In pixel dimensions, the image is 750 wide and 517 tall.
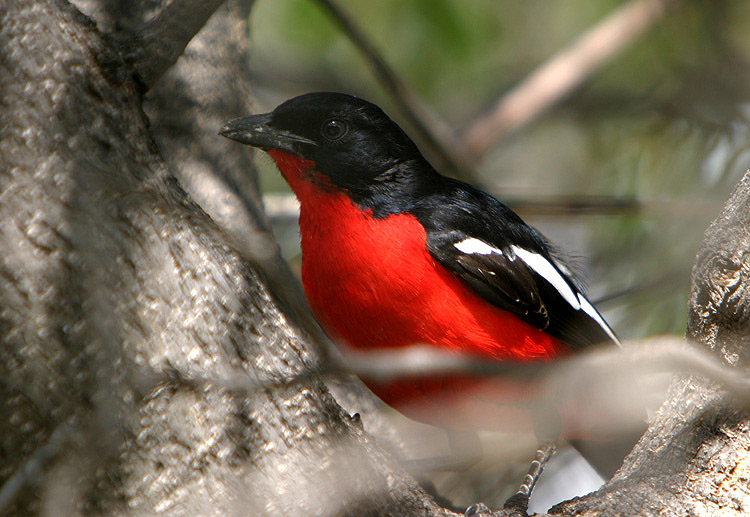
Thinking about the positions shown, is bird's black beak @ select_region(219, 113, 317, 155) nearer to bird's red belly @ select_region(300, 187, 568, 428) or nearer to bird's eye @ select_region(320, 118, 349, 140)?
bird's eye @ select_region(320, 118, 349, 140)

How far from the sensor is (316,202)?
126 inches

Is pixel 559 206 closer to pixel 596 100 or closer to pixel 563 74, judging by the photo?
pixel 563 74

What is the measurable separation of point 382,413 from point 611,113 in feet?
10.2

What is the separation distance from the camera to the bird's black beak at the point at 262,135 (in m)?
3.11

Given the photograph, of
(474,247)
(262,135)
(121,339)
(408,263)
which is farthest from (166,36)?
(474,247)

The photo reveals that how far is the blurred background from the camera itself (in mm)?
4441

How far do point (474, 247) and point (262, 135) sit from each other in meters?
0.93

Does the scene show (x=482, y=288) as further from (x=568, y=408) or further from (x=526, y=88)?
(x=526, y=88)

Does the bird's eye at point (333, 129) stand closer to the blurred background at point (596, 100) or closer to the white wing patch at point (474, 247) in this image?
the white wing patch at point (474, 247)

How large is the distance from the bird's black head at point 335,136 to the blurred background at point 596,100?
0.81 meters

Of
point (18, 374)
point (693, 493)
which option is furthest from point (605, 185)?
point (18, 374)

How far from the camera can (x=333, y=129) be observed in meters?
3.32

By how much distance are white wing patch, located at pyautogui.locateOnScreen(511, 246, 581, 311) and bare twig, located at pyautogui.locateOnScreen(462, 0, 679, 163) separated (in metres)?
1.48

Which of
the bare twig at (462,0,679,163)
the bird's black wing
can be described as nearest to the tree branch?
the bird's black wing
